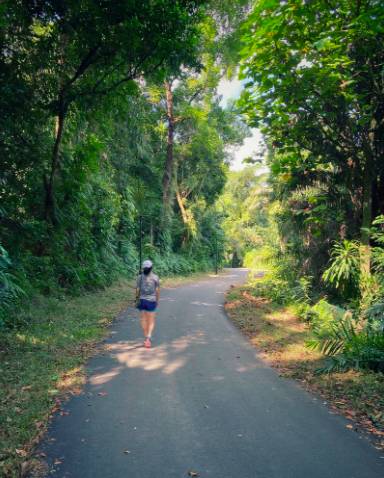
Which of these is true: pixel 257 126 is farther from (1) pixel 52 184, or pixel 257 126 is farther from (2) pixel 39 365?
(2) pixel 39 365

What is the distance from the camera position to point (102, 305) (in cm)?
1300

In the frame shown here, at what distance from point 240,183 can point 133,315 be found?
51002 millimetres

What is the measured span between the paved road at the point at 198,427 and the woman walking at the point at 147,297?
3.11ft

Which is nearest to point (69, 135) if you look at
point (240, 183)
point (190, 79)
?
point (190, 79)

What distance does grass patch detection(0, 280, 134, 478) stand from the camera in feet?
13.5

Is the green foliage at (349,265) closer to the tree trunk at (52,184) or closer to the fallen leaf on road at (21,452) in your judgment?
the fallen leaf on road at (21,452)

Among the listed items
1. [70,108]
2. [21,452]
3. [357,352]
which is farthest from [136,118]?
[21,452]

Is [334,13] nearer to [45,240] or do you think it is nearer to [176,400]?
[176,400]

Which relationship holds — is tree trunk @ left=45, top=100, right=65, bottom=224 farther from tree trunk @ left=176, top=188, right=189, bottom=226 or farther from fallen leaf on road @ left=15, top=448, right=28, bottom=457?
tree trunk @ left=176, top=188, right=189, bottom=226

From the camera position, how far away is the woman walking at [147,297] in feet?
27.5

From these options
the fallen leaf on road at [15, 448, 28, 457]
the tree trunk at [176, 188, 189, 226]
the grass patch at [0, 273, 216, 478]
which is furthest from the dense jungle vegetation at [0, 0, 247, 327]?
the tree trunk at [176, 188, 189, 226]

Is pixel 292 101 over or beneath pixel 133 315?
over

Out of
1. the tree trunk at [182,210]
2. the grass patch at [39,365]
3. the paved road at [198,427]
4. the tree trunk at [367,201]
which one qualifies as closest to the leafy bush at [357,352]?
the paved road at [198,427]

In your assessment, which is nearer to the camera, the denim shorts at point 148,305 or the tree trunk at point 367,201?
the denim shorts at point 148,305
